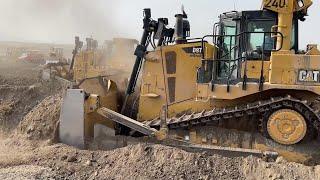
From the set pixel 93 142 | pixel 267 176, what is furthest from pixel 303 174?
pixel 93 142

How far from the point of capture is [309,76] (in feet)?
28.7

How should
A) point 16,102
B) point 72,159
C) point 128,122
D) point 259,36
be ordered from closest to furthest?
1. point 72,159
2. point 259,36
3. point 128,122
4. point 16,102

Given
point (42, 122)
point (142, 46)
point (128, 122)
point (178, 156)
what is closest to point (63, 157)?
point (128, 122)

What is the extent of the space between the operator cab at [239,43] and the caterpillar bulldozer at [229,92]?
19mm

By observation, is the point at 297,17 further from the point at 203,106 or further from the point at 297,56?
the point at 203,106

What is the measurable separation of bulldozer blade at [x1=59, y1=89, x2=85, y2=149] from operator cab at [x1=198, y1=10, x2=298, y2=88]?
97.3 inches

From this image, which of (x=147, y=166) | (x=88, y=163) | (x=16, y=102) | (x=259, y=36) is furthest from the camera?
(x=16, y=102)

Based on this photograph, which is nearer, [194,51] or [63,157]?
[63,157]

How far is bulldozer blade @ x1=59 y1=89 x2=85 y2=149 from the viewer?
31.9 ft

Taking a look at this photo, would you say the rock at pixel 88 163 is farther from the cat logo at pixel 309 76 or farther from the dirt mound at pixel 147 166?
the cat logo at pixel 309 76

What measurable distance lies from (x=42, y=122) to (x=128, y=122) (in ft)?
6.64

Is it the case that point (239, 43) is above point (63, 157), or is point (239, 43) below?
above

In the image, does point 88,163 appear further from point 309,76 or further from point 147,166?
point 309,76

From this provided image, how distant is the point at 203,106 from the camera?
9.83 meters
